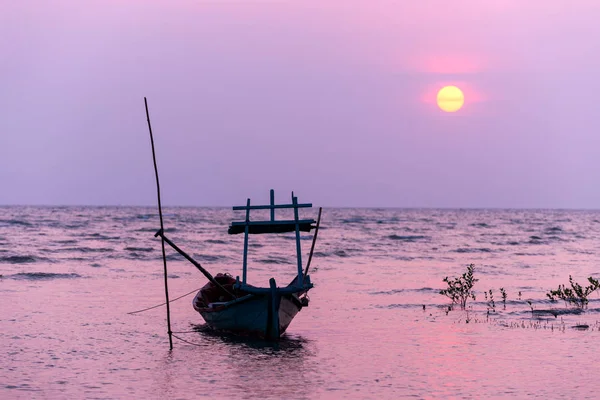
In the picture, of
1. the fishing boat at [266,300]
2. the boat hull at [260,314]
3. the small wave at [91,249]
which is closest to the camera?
the fishing boat at [266,300]

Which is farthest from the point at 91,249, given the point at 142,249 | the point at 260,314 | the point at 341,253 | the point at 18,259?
the point at 260,314

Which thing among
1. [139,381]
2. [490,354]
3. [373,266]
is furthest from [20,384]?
[373,266]

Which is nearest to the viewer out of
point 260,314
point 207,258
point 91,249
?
point 260,314

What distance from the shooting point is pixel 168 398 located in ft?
40.4

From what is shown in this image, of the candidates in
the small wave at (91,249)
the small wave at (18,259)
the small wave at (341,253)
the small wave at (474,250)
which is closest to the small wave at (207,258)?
the small wave at (91,249)

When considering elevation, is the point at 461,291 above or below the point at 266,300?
below

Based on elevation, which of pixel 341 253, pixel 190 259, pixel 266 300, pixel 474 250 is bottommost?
pixel 341 253

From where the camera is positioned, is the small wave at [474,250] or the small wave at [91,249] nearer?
the small wave at [91,249]

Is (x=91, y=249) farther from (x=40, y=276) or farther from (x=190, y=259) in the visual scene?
(x=190, y=259)

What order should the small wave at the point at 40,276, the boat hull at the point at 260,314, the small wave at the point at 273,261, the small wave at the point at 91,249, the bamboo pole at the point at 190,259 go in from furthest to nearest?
1. the small wave at the point at 91,249
2. the small wave at the point at 273,261
3. the small wave at the point at 40,276
4. the boat hull at the point at 260,314
5. the bamboo pole at the point at 190,259

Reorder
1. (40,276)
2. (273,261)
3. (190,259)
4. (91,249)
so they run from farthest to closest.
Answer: (91,249) → (273,261) → (40,276) → (190,259)

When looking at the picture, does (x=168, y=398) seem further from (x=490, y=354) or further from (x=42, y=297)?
(x=42, y=297)

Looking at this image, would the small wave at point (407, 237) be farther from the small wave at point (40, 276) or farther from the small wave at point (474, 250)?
the small wave at point (40, 276)

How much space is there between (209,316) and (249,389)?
22.5 ft
